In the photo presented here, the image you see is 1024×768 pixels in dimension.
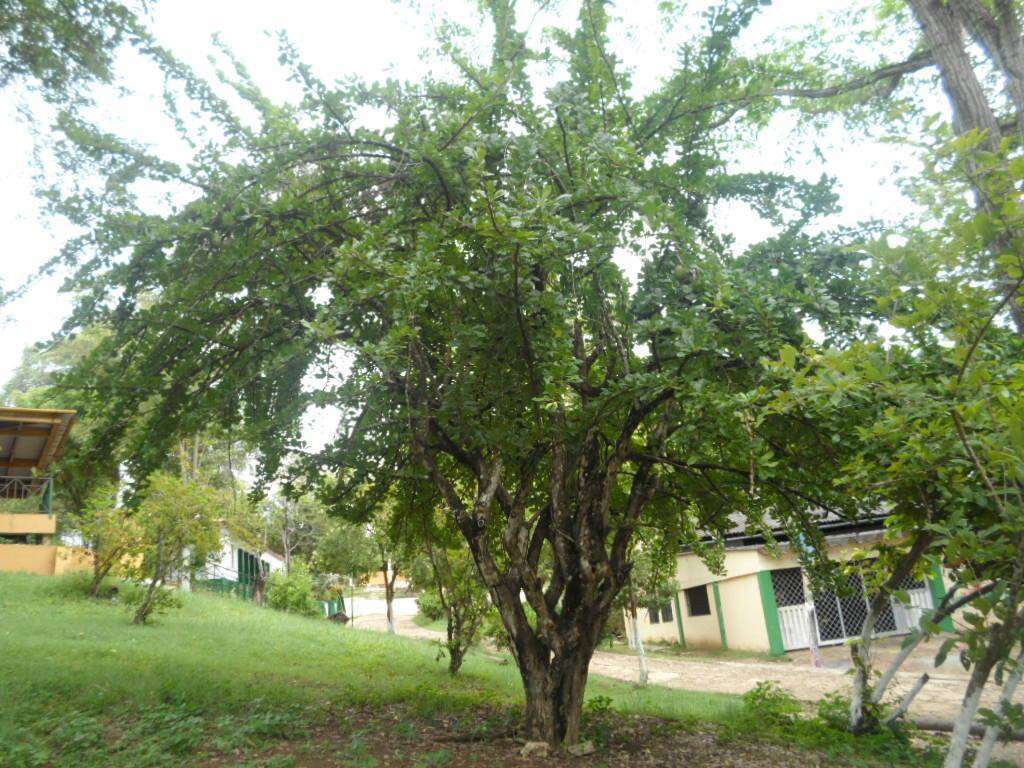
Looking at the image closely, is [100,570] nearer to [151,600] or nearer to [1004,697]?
[151,600]

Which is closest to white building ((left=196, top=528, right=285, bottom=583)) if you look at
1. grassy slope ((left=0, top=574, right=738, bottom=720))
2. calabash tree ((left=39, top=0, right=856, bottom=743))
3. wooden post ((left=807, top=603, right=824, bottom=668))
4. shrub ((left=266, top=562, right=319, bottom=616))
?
shrub ((left=266, top=562, right=319, bottom=616))

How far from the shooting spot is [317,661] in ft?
39.7

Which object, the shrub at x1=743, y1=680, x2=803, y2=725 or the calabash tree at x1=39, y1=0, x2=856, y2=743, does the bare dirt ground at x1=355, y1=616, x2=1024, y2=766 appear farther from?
the calabash tree at x1=39, y1=0, x2=856, y2=743

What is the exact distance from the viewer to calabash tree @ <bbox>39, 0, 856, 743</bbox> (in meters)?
5.57

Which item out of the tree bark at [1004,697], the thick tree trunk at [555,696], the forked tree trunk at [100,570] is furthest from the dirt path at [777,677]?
the forked tree trunk at [100,570]

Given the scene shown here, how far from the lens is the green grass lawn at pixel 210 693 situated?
19.6 ft

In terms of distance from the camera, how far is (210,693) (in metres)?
7.84

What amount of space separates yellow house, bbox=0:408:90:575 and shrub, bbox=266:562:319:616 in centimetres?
656

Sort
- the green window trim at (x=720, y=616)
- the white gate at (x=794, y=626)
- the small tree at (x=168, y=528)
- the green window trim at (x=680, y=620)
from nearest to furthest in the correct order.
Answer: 1. the small tree at (x=168, y=528)
2. the white gate at (x=794, y=626)
3. the green window trim at (x=720, y=616)
4. the green window trim at (x=680, y=620)

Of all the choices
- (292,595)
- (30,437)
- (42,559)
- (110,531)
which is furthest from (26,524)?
(292,595)

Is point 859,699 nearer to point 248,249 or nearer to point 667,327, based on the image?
point 667,327

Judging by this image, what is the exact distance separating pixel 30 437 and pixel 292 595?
10048mm

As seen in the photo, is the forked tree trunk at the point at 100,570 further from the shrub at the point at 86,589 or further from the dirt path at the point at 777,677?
the dirt path at the point at 777,677

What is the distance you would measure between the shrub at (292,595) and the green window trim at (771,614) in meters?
14.6
